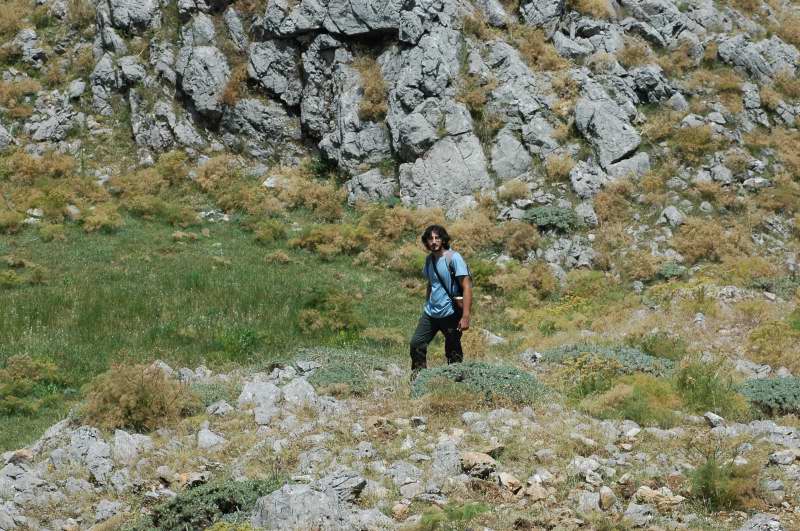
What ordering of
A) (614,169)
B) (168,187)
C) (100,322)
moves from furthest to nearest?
1. (168,187)
2. (614,169)
3. (100,322)

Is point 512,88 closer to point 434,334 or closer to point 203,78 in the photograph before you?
point 203,78

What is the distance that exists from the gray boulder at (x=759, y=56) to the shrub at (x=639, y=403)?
21455mm

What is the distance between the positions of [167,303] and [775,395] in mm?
11836

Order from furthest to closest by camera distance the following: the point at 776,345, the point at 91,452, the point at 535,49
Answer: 1. the point at 535,49
2. the point at 776,345
3. the point at 91,452

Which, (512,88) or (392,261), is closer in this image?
(392,261)

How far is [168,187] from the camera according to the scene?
2470cm

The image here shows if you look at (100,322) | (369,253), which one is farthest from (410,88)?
(100,322)

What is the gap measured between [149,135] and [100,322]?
14.7 m

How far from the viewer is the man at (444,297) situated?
31.0 ft

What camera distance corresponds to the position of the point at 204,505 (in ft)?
18.9

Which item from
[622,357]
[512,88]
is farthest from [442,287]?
[512,88]

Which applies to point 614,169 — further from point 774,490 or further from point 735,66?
point 774,490

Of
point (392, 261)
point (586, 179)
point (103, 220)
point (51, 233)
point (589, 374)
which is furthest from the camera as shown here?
point (586, 179)

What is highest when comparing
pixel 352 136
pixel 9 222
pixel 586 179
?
pixel 352 136
